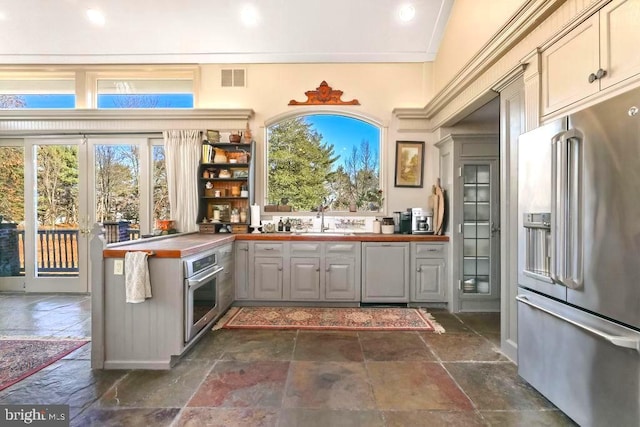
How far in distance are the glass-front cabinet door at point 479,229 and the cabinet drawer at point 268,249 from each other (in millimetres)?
2299

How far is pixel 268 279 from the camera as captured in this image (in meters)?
3.92

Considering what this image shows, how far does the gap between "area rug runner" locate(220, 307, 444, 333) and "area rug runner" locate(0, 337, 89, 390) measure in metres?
1.39

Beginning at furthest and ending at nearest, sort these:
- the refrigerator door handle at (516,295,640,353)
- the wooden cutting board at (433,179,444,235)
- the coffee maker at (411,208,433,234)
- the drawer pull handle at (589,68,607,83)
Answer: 1. the coffee maker at (411,208,433,234)
2. the wooden cutting board at (433,179,444,235)
3. the drawer pull handle at (589,68,607,83)
4. the refrigerator door handle at (516,295,640,353)

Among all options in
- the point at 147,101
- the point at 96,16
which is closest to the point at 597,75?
the point at 147,101

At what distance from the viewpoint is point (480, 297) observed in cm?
384

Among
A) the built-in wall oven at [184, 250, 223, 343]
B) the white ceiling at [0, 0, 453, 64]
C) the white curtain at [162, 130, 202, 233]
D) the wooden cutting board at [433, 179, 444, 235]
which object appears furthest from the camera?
the white curtain at [162, 130, 202, 233]

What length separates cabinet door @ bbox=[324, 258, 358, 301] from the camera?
3920 millimetres

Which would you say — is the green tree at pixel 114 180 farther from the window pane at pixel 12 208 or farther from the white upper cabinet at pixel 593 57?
the white upper cabinet at pixel 593 57

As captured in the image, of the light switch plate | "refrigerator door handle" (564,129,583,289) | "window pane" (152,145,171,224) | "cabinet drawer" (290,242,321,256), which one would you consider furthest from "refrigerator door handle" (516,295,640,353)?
"window pane" (152,145,171,224)

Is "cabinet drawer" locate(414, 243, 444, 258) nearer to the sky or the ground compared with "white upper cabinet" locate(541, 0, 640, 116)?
nearer to the ground

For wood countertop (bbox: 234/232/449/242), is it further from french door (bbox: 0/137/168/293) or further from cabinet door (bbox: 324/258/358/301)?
french door (bbox: 0/137/168/293)

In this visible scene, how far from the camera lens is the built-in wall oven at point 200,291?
100 inches

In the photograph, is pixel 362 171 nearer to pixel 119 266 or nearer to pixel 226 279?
pixel 226 279

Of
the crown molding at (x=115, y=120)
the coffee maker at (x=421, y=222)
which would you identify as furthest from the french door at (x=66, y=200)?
the coffee maker at (x=421, y=222)
